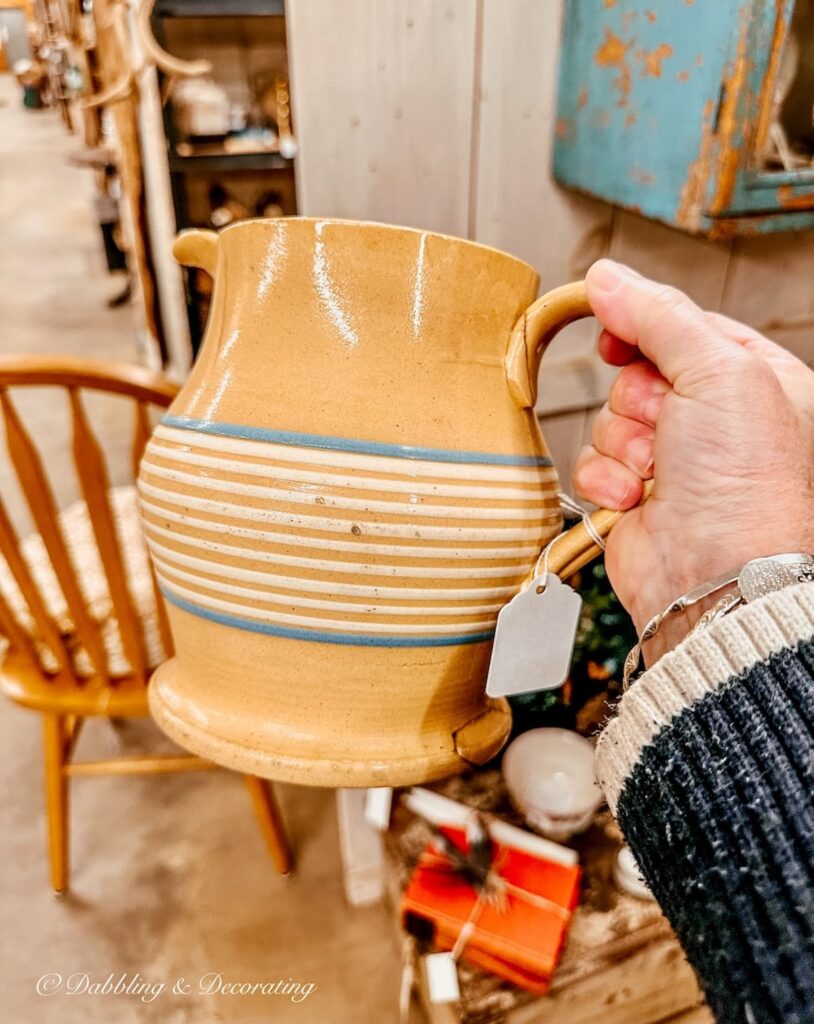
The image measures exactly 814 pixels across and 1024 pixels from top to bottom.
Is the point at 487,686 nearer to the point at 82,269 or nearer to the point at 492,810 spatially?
the point at 492,810

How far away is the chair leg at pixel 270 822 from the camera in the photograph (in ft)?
4.61

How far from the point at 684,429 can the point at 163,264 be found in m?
2.94

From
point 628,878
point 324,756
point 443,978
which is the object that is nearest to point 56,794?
point 443,978

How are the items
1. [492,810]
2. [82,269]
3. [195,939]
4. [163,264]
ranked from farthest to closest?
1. [82,269]
2. [163,264]
3. [195,939]
4. [492,810]

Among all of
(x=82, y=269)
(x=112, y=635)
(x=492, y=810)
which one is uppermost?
(x=112, y=635)

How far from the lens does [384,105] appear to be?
992 mm

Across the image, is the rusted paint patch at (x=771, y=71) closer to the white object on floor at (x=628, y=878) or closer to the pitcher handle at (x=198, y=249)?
the pitcher handle at (x=198, y=249)

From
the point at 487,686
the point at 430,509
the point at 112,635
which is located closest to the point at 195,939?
the point at 112,635

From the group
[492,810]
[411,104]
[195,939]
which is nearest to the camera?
[411,104]

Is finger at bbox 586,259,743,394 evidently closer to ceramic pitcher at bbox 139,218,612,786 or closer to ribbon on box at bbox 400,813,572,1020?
ceramic pitcher at bbox 139,218,612,786

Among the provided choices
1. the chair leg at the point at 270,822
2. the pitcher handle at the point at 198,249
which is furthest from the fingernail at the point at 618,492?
the chair leg at the point at 270,822

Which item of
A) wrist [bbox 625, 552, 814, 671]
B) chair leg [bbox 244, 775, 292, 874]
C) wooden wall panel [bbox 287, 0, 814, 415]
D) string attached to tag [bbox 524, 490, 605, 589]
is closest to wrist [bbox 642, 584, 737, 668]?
wrist [bbox 625, 552, 814, 671]

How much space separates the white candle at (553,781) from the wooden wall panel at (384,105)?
78cm

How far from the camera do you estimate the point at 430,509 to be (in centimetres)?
47
